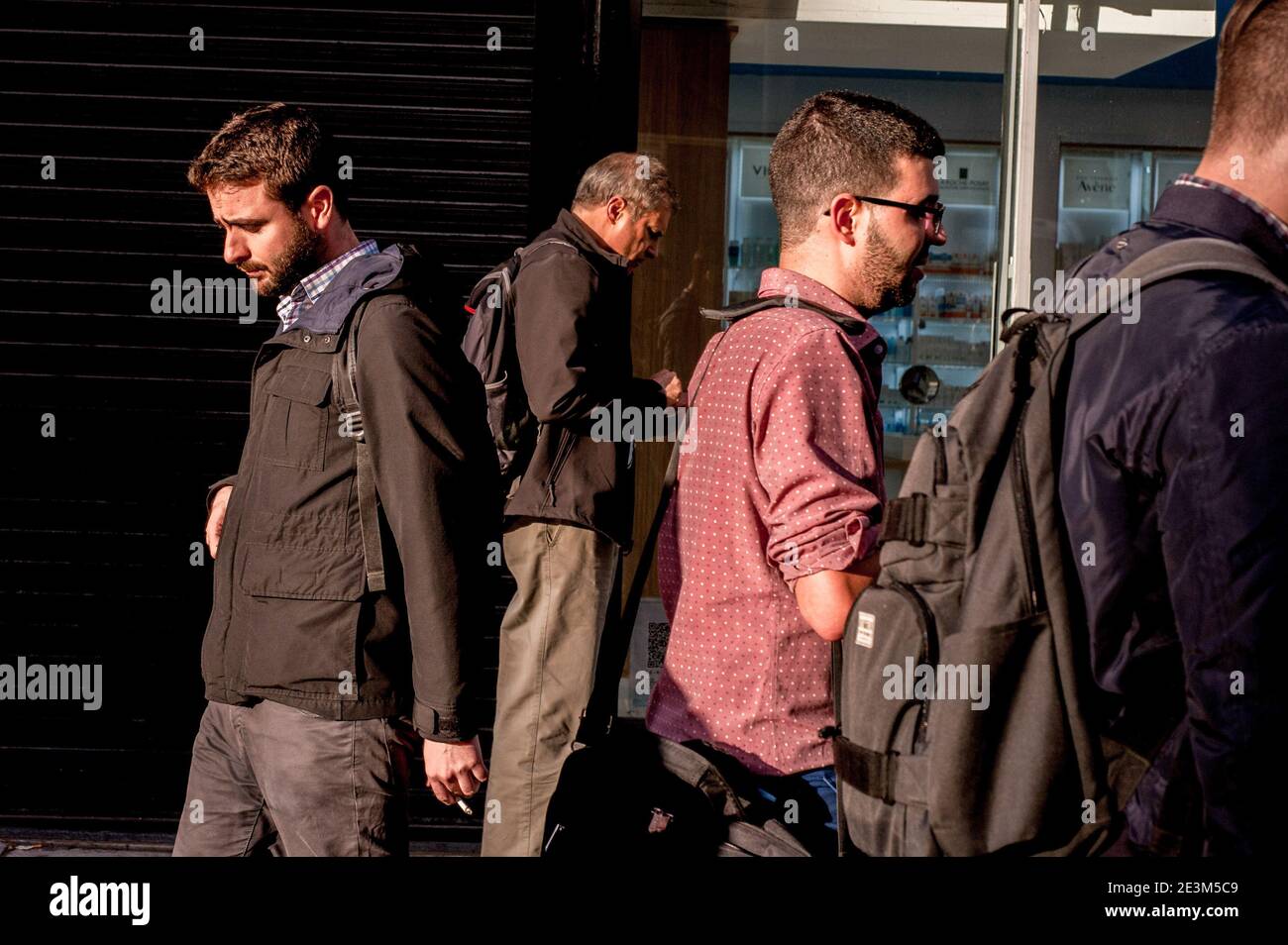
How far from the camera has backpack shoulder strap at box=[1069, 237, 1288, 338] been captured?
155cm

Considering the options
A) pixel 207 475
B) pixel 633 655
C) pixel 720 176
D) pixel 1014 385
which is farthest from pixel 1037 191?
→ pixel 1014 385

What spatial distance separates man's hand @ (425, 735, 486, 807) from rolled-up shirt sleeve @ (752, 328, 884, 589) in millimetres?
880

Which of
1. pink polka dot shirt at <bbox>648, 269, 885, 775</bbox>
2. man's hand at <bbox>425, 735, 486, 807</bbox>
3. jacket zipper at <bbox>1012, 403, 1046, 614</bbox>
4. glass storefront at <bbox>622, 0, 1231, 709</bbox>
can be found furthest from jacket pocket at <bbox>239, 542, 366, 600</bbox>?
glass storefront at <bbox>622, 0, 1231, 709</bbox>

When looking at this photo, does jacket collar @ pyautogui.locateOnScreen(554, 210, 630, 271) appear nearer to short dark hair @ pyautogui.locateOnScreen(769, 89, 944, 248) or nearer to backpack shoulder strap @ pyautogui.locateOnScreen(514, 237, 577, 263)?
backpack shoulder strap @ pyautogui.locateOnScreen(514, 237, 577, 263)

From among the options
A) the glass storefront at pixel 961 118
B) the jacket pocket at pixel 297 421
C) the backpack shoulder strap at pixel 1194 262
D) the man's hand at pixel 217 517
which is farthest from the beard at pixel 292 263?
the glass storefront at pixel 961 118

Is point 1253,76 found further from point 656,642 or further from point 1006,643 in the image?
point 656,642

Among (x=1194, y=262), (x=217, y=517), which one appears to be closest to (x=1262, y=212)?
(x=1194, y=262)

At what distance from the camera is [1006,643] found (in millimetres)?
1633

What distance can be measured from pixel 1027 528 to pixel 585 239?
3.00 meters

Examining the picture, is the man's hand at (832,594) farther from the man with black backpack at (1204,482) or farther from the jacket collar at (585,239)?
the jacket collar at (585,239)

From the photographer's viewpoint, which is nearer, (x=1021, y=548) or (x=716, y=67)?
(x=1021, y=548)
